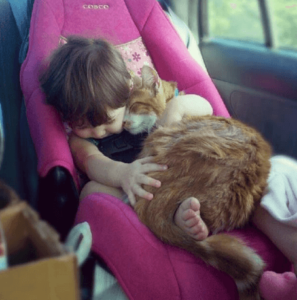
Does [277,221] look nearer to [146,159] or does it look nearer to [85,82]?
[146,159]

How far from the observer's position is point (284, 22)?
1.19 meters

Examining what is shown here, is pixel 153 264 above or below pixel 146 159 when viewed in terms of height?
below

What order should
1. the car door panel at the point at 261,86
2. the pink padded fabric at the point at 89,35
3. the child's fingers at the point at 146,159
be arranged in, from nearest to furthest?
the child's fingers at the point at 146,159 → the pink padded fabric at the point at 89,35 → the car door panel at the point at 261,86

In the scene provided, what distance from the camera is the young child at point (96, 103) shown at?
2.39 feet

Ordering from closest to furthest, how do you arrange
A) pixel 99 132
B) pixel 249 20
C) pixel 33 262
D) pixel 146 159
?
pixel 33 262 → pixel 146 159 → pixel 99 132 → pixel 249 20

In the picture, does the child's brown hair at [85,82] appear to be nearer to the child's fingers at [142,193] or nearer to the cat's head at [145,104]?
the cat's head at [145,104]

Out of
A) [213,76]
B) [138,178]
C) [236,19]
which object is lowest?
[213,76]

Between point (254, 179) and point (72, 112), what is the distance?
0.38 m

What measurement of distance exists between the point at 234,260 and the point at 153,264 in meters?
0.13

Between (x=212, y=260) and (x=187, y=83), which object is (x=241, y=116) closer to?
(x=187, y=83)

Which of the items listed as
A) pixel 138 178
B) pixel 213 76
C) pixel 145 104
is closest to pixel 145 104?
pixel 145 104

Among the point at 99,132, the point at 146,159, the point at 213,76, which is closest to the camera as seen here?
the point at 146,159

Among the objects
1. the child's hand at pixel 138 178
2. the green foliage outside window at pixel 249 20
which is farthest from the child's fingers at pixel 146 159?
the green foliage outside window at pixel 249 20

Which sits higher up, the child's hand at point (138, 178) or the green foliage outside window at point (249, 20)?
the green foliage outside window at point (249, 20)
